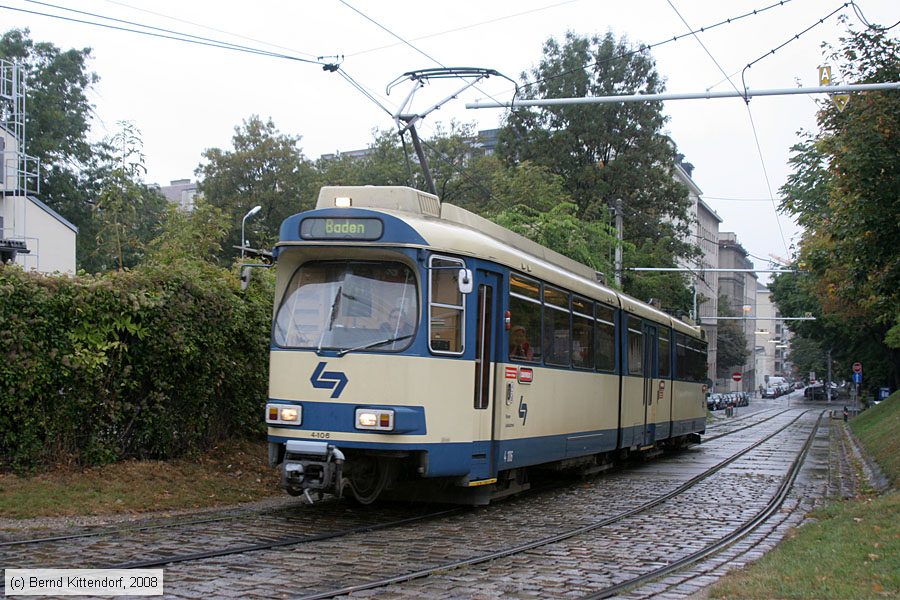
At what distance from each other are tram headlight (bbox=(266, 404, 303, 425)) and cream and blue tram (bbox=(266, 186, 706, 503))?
0.01 metres

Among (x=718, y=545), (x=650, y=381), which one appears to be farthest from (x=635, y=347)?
(x=718, y=545)

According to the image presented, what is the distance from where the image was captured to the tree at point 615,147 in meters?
47.2

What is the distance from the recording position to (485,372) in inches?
460

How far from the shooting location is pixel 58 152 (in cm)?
5534

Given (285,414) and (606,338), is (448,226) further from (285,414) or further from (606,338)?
(606,338)

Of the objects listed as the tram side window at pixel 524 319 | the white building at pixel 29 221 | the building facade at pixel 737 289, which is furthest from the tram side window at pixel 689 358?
the building facade at pixel 737 289

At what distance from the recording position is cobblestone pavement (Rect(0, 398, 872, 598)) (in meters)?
7.91

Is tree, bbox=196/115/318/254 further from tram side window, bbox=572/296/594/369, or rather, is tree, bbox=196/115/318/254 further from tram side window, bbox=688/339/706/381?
tram side window, bbox=572/296/594/369

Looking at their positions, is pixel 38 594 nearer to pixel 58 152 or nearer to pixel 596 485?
pixel 596 485

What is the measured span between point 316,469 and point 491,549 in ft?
6.53

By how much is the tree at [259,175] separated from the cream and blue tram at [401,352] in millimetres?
44817

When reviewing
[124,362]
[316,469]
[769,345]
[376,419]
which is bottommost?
[316,469]

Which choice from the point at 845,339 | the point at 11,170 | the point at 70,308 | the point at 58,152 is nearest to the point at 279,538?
the point at 70,308

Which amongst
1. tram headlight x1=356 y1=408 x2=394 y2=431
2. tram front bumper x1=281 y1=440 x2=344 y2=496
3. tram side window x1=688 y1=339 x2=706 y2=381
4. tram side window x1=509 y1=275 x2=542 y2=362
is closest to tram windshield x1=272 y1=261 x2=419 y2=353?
tram headlight x1=356 y1=408 x2=394 y2=431
